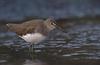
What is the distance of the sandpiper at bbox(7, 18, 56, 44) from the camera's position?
1057 cm

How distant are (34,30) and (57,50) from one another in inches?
32.8

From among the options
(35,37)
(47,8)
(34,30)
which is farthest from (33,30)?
(47,8)

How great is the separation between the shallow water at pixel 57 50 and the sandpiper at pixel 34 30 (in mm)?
380

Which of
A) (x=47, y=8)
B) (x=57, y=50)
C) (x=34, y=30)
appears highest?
(x=47, y=8)

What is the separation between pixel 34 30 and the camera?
34.9 feet

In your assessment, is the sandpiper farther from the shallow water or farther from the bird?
the shallow water

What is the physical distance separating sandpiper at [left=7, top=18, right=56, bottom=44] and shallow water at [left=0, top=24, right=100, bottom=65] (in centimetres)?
38

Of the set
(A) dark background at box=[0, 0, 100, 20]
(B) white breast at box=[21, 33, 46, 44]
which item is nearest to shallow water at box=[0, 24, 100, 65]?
(B) white breast at box=[21, 33, 46, 44]

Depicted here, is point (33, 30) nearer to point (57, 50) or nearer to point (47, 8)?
point (57, 50)

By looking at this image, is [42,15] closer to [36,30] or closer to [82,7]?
[82,7]

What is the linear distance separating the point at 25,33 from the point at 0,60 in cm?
109

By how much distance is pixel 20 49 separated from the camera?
11.1 m

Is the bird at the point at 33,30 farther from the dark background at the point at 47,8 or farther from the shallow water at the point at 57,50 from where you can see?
the dark background at the point at 47,8

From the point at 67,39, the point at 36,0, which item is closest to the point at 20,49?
the point at 67,39
